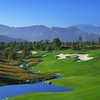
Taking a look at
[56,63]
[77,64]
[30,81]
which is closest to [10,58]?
[56,63]

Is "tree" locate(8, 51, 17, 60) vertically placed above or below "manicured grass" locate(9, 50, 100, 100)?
above

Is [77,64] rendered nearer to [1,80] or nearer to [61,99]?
[1,80]

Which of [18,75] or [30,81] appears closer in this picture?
[30,81]

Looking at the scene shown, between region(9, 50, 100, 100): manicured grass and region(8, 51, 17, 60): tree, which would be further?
region(8, 51, 17, 60): tree

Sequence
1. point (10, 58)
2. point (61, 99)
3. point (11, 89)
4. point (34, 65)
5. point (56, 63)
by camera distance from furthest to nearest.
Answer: point (10, 58), point (34, 65), point (56, 63), point (11, 89), point (61, 99)

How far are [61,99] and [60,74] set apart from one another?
40176 millimetres

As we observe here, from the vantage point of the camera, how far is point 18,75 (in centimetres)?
7400

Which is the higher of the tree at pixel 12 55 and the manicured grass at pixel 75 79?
the tree at pixel 12 55

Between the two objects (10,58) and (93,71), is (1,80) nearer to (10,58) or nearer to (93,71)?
(93,71)

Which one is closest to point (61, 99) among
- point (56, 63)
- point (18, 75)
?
point (18, 75)

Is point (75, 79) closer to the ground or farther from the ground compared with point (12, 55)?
closer to the ground

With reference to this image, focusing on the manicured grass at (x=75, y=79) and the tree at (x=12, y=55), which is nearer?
the manicured grass at (x=75, y=79)

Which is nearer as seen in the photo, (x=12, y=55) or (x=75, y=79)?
(x=75, y=79)

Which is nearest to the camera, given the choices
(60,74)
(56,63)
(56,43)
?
(60,74)
